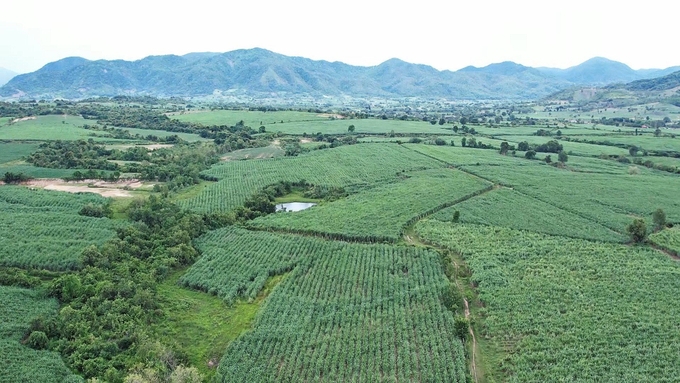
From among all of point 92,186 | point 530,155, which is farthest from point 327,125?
point 92,186

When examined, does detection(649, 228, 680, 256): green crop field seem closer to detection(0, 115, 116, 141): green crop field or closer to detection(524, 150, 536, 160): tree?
detection(524, 150, 536, 160): tree

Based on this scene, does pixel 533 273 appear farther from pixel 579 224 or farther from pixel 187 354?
pixel 187 354

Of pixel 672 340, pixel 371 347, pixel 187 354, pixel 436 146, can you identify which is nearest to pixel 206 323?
pixel 187 354

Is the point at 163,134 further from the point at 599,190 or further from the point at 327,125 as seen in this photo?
the point at 599,190

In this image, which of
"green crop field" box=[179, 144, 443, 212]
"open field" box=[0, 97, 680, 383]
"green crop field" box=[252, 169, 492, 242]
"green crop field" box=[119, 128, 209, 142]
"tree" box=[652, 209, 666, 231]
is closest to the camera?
"open field" box=[0, 97, 680, 383]

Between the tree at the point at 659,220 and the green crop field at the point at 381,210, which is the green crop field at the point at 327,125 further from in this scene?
the tree at the point at 659,220

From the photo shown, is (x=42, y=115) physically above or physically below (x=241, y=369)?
above

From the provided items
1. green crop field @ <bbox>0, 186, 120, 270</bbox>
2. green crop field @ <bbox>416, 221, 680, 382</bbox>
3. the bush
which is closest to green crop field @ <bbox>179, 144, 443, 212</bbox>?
green crop field @ <bbox>0, 186, 120, 270</bbox>
